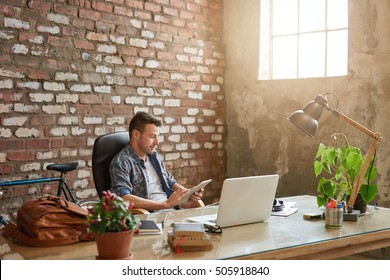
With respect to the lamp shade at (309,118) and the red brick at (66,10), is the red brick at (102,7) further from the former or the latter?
the lamp shade at (309,118)

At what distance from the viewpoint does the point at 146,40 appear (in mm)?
4738

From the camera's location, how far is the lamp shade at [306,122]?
2846 mm

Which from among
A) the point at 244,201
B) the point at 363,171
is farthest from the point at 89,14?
the point at 363,171

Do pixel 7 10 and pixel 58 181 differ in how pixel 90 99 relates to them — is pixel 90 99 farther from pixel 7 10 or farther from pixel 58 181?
pixel 7 10

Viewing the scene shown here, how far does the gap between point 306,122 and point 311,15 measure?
7.59ft

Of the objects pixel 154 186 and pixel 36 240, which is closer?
pixel 36 240

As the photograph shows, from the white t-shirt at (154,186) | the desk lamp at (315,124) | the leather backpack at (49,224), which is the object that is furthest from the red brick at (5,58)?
the desk lamp at (315,124)

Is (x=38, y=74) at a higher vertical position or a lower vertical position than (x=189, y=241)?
higher

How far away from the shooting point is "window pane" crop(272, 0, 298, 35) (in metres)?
5.04

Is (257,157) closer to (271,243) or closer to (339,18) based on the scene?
(339,18)

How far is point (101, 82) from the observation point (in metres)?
4.42

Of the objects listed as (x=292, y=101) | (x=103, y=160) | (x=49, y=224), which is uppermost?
(x=292, y=101)

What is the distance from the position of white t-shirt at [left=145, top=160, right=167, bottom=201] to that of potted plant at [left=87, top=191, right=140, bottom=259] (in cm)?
178

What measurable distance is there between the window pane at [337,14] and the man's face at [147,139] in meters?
1.98
